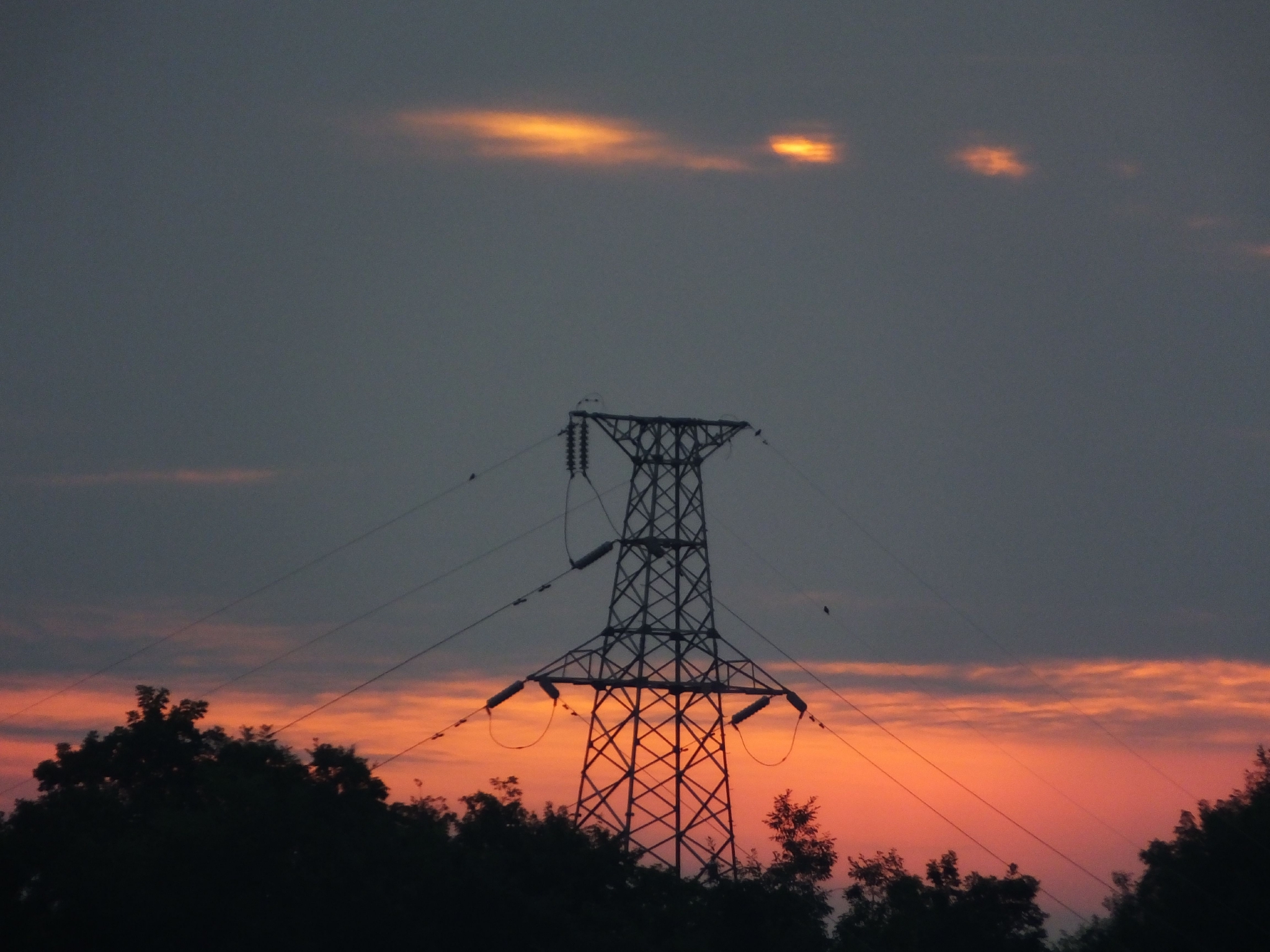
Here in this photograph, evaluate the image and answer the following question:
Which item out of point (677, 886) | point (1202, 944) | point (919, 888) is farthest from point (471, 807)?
point (1202, 944)

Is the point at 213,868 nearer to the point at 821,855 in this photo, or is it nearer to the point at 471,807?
the point at 471,807

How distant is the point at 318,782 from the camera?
66.9m

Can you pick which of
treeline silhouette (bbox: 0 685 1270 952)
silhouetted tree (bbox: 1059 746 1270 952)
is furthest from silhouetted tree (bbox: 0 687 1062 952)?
silhouetted tree (bbox: 1059 746 1270 952)

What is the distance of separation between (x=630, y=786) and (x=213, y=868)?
47.7 ft

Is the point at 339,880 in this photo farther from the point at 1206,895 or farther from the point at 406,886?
the point at 1206,895

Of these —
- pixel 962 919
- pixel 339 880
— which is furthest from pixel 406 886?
pixel 962 919

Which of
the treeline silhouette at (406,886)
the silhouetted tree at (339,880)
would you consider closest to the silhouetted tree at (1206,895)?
the treeline silhouette at (406,886)

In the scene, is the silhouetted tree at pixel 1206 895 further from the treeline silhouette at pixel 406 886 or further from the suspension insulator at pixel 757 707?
the suspension insulator at pixel 757 707

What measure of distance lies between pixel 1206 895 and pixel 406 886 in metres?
38.8

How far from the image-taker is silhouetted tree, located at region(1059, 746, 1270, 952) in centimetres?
8188

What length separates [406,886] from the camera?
2554 inches

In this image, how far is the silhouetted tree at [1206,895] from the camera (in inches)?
3223

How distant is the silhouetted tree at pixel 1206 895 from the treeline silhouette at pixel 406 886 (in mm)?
114

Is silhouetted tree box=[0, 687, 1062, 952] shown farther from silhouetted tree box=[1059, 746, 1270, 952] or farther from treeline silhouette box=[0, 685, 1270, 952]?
silhouetted tree box=[1059, 746, 1270, 952]
